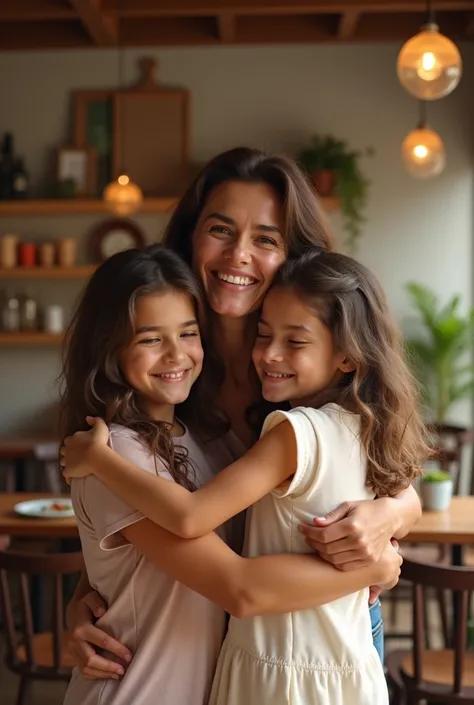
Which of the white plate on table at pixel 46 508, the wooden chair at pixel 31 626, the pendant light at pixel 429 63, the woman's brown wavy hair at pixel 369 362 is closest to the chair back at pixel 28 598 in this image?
the wooden chair at pixel 31 626

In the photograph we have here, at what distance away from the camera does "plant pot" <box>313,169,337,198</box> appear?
247 inches

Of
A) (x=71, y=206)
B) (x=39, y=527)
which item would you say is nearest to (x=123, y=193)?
(x=71, y=206)

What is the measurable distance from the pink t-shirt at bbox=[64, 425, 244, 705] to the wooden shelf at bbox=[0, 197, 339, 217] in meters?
4.90

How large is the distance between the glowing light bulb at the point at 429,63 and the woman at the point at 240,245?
1.92 metres

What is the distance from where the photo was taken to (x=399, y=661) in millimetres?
3062

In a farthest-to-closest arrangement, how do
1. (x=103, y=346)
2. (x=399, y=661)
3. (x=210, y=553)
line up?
(x=399, y=661), (x=103, y=346), (x=210, y=553)

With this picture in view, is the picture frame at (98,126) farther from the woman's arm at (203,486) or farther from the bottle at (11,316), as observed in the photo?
the woman's arm at (203,486)

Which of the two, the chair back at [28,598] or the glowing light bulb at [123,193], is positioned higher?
the glowing light bulb at [123,193]

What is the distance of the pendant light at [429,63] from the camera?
11.8 ft

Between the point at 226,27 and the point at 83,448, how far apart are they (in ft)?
17.1

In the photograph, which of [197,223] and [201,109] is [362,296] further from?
[201,109]

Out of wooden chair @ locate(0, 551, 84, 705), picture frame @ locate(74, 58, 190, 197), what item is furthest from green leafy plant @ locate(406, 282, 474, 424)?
wooden chair @ locate(0, 551, 84, 705)

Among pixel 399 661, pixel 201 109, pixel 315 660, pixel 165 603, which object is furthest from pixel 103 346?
pixel 201 109

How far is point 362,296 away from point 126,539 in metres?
0.60
